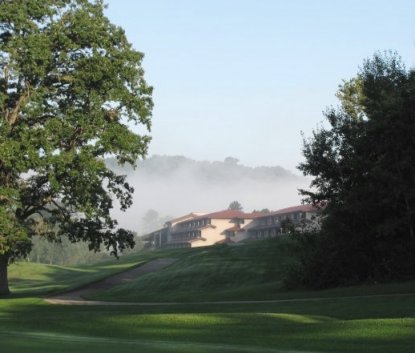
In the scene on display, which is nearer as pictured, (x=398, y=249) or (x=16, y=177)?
(x=398, y=249)

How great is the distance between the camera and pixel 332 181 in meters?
35.1

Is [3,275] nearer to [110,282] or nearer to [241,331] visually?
[110,282]

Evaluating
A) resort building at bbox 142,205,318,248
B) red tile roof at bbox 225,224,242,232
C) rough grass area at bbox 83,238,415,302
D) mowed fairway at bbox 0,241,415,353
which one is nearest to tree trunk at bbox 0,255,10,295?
rough grass area at bbox 83,238,415,302

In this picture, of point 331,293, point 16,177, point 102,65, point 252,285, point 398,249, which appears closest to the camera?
point 331,293

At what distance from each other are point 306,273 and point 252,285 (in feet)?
24.6

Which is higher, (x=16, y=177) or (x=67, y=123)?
(x=67, y=123)

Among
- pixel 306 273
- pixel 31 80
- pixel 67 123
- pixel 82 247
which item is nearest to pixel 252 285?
pixel 306 273

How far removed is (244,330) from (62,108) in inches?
946

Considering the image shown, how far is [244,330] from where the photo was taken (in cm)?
1616

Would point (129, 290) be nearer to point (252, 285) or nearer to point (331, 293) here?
point (252, 285)

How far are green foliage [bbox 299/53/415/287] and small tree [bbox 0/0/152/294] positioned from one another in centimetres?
1223

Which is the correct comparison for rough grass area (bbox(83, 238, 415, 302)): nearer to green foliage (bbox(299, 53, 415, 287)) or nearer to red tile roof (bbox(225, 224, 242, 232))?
green foliage (bbox(299, 53, 415, 287))

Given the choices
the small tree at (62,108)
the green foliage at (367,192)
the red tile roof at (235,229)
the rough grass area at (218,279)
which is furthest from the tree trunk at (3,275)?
the red tile roof at (235,229)

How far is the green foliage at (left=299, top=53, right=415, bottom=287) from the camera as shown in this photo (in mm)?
31312
